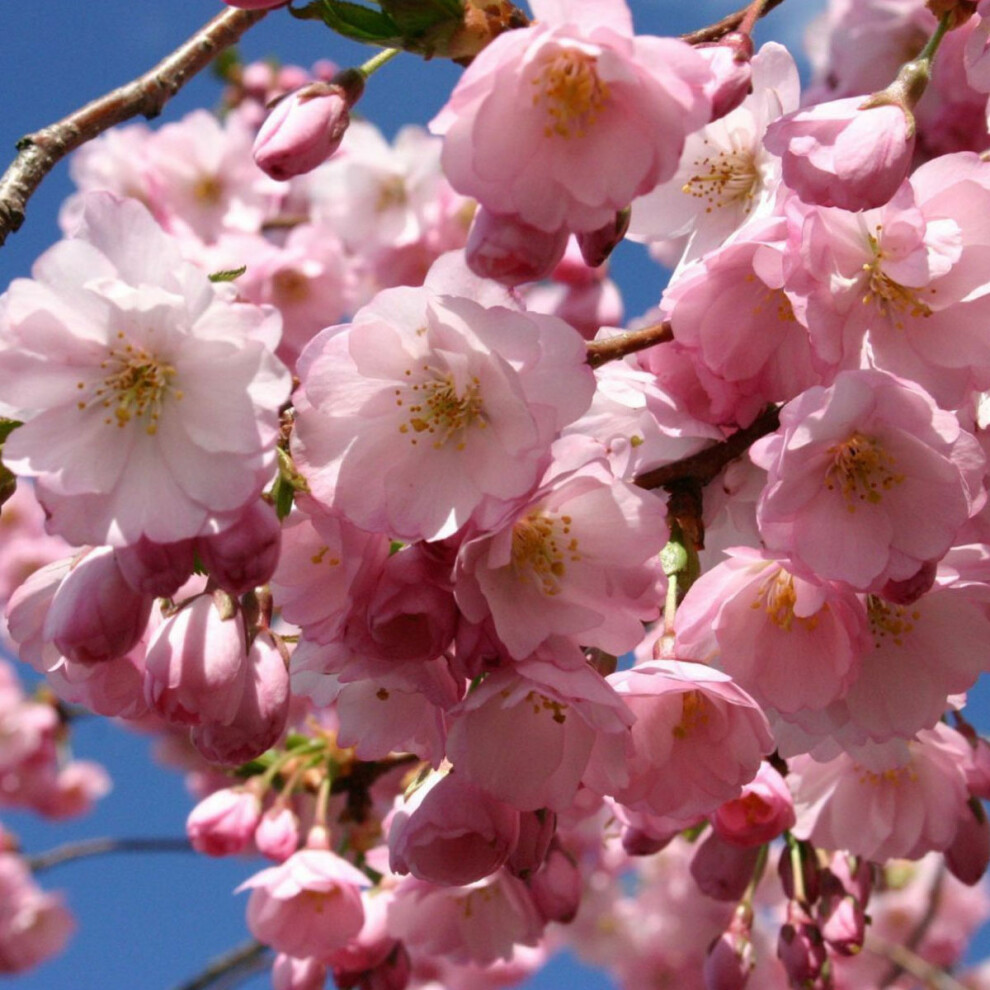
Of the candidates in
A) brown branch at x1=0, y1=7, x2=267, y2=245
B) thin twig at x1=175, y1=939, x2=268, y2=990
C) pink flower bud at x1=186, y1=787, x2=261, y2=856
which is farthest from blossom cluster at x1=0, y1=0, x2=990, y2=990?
thin twig at x1=175, y1=939, x2=268, y2=990

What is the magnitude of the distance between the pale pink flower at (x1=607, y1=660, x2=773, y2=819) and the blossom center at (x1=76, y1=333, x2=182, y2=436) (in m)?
0.61

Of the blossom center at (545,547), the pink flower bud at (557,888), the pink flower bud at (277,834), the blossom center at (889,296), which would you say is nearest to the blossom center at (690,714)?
the blossom center at (545,547)

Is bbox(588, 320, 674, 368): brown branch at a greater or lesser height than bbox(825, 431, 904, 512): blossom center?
greater

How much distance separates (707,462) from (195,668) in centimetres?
72

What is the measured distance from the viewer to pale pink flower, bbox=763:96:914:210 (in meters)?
1.21

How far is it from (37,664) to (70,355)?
424mm

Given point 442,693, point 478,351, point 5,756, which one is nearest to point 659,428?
point 478,351

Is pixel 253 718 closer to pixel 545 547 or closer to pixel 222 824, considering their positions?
pixel 545 547

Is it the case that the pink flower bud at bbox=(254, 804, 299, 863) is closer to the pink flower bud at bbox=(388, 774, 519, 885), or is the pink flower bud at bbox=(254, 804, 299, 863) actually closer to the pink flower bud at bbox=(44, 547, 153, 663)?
the pink flower bud at bbox=(388, 774, 519, 885)

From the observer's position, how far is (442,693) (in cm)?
131

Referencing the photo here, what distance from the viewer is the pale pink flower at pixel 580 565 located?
4.01 ft

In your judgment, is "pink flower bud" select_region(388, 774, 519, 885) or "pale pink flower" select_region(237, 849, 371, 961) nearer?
"pink flower bud" select_region(388, 774, 519, 885)

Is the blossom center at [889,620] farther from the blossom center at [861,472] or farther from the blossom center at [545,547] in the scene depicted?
the blossom center at [545,547]

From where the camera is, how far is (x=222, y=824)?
2197mm
